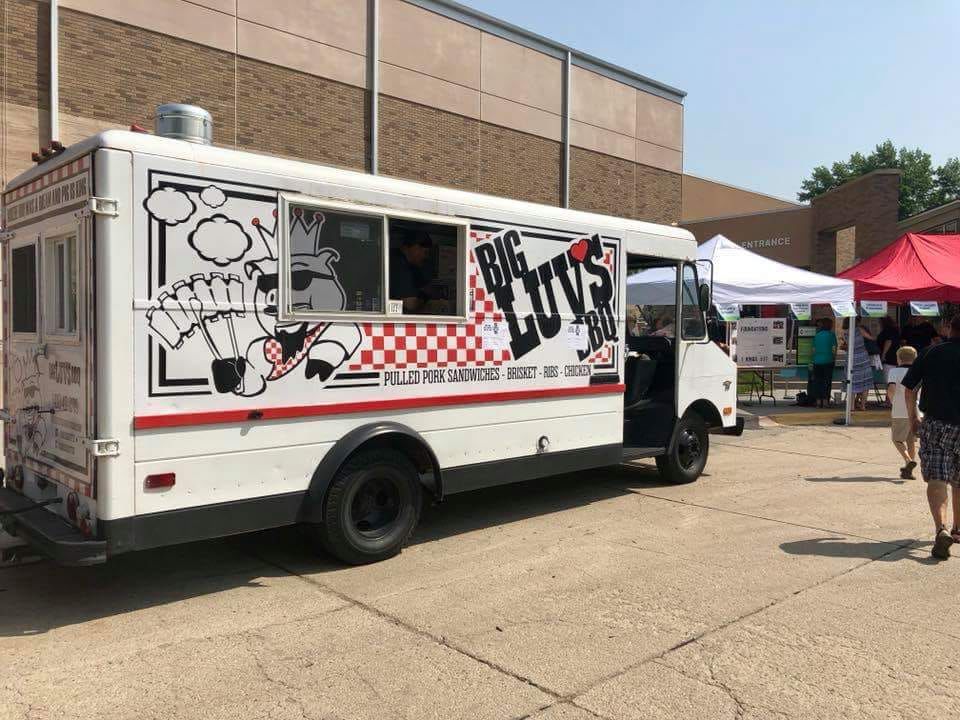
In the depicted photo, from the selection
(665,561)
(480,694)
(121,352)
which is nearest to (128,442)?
(121,352)

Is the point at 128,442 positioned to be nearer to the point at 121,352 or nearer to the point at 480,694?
the point at 121,352

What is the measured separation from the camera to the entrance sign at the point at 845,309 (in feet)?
42.4

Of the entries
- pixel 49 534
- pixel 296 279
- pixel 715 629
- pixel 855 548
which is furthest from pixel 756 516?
pixel 49 534

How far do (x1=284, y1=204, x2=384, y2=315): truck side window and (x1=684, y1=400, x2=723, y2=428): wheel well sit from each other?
427 cm

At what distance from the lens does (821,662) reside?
3865 mm

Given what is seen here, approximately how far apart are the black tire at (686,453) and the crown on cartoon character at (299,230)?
454 centimetres

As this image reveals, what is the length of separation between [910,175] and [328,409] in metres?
77.1

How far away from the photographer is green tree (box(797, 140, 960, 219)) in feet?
226

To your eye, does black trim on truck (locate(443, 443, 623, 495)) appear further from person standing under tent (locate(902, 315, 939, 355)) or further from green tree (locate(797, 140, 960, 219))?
green tree (locate(797, 140, 960, 219))

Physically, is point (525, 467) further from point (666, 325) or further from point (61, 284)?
point (666, 325)

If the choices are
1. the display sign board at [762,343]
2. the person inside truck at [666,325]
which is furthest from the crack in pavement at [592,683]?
the display sign board at [762,343]

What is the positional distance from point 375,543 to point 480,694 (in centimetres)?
202

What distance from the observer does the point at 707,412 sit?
27.7 ft

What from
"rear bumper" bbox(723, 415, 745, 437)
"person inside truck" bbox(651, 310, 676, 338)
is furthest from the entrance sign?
"rear bumper" bbox(723, 415, 745, 437)
